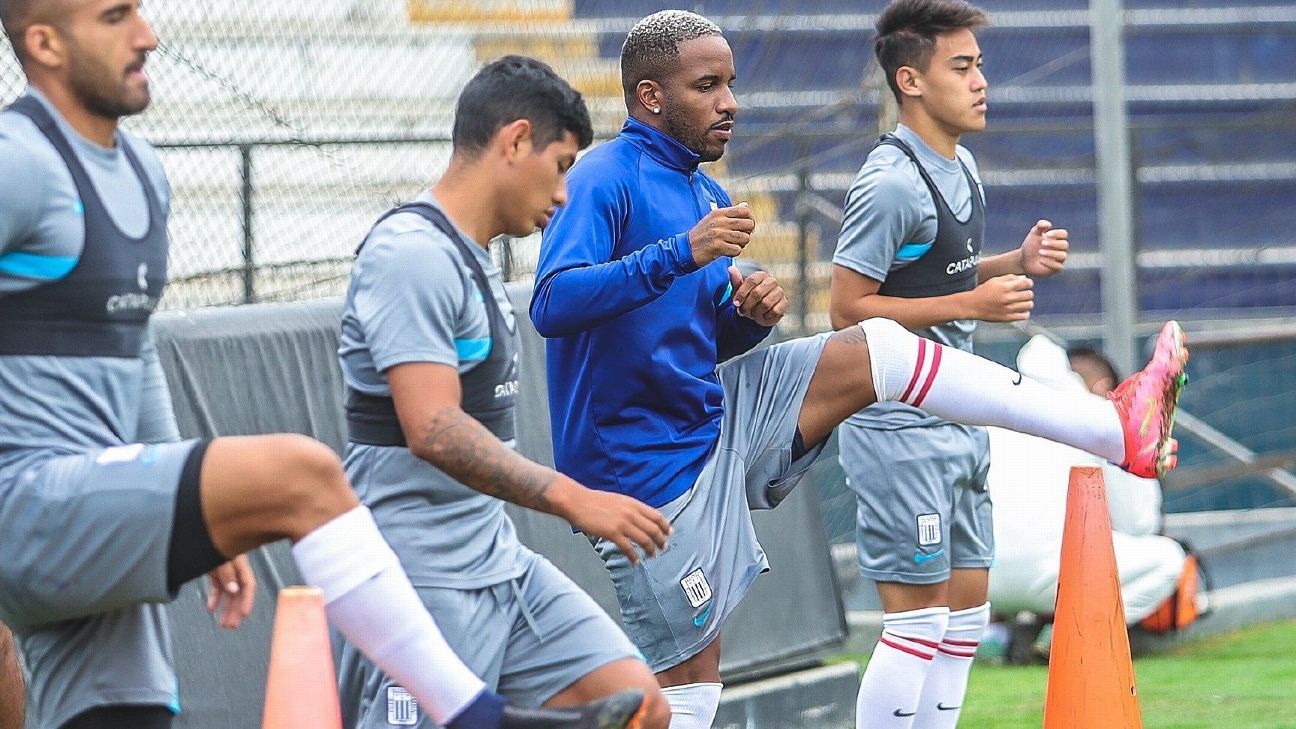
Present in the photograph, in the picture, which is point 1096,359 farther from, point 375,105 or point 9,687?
point 9,687

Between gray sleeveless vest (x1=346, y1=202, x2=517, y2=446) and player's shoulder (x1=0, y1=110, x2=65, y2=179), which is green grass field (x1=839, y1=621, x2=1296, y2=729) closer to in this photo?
gray sleeveless vest (x1=346, y1=202, x2=517, y2=446)

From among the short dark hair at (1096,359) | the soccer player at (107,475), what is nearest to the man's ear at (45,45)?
the soccer player at (107,475)

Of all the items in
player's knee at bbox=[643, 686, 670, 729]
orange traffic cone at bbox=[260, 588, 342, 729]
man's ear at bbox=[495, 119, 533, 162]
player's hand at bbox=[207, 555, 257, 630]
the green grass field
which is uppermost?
man's ear at bbox=[495, 119, 533, 162]

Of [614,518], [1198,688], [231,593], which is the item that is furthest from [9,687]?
[1198,688]

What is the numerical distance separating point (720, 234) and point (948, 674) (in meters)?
1.90

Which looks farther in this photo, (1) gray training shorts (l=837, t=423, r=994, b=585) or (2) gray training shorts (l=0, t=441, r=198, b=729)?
(1) gray training shorts (l=837, t=423, r=994, b=585)

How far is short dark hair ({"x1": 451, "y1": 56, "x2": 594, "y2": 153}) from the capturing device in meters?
3.35

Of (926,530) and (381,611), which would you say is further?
(926,530)

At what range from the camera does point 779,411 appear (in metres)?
4.27

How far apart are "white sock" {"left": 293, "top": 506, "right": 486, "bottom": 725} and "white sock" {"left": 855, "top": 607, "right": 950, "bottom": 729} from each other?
6.48ft

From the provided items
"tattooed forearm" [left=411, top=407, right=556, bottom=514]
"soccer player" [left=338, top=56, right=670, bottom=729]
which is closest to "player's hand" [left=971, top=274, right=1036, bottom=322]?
"soccer player" [left=338, top=56, right=670, bottom=729]

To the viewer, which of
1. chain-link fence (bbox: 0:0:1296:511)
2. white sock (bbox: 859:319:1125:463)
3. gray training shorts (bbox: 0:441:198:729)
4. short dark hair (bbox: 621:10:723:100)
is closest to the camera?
gray training shorts (bbox: 0:441:198:729)

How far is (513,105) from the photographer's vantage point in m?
3.35

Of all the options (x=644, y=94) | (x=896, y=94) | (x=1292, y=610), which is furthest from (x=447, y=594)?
(x=1292, y=610)
